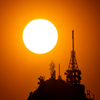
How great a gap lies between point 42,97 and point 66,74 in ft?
93.2

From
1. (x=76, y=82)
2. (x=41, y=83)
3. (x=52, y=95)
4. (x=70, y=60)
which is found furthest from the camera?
(x=70, y=60)

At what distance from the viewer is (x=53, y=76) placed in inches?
3081

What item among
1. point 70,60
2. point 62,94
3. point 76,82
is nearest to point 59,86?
point 62,94

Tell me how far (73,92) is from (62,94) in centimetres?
472

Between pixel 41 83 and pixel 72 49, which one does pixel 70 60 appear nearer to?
pixel 72 49

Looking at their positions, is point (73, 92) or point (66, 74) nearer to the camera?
point (73, 92)

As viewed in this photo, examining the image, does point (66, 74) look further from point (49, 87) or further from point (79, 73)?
point (49, 87)

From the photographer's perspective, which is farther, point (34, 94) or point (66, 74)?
point (66, 74)

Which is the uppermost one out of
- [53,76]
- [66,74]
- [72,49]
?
[72,49]

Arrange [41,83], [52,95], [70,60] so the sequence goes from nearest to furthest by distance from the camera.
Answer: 1. [52,95]
2. [41,83]
3. [70,60]

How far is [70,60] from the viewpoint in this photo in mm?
103125

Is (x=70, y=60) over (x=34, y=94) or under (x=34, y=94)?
over

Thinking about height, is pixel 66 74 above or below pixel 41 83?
above

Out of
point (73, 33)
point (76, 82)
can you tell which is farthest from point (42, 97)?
point (73, 33)
